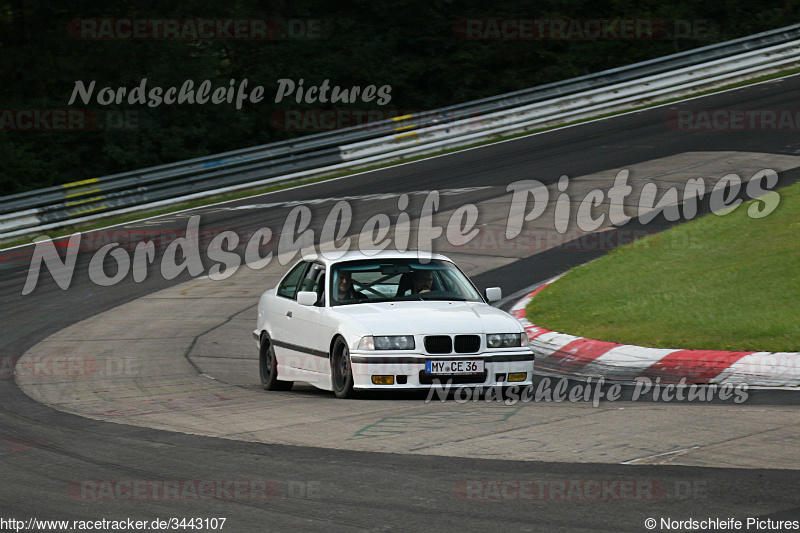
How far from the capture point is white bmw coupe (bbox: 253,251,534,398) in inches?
365

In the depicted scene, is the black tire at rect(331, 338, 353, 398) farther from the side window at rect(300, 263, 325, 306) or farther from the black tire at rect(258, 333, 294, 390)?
the black tire at rect(258, 333, 294, 390)

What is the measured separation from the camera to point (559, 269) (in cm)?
1700

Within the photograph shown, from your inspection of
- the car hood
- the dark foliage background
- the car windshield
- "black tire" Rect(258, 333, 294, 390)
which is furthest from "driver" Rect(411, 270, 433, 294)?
the dark foliage background

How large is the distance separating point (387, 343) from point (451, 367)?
588 mm

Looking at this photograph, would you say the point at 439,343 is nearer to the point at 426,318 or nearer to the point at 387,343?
the point at 426,318

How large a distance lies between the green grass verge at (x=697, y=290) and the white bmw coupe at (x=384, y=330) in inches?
79.8

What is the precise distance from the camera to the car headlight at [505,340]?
9438 mm

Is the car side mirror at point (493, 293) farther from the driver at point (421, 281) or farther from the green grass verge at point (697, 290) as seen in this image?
the green grass verge at point (697, 290)

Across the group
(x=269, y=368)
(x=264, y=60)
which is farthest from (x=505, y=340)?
(x=264, y=60)

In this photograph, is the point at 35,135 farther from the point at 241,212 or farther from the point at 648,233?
the point at 648,233

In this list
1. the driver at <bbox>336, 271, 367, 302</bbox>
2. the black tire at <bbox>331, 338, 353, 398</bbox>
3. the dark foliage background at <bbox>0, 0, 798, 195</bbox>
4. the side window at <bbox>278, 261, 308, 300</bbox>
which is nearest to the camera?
the black tire at <bbox>331, 338, 353, 398</bbox>

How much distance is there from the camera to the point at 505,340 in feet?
31.1

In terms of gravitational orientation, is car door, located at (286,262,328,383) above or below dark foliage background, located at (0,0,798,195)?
below

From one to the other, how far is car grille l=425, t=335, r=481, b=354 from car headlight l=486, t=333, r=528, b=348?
12cm
